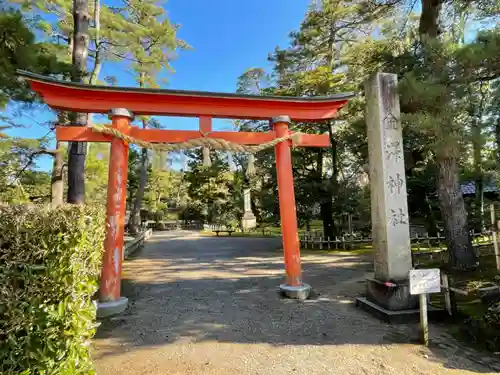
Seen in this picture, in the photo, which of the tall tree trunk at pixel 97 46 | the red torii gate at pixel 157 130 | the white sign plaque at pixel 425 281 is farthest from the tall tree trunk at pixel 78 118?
the white sign plaque at pixel 425 281

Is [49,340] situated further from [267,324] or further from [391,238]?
[391,238]

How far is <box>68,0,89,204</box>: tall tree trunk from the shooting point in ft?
21.6

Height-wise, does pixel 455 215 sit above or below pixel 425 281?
above

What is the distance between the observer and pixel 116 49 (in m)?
11.3

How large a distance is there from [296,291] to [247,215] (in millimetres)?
19859

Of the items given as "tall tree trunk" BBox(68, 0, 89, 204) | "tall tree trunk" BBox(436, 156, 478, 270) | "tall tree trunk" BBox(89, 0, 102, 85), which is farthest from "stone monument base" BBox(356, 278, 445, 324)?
"tall tree trunk" BBox(89, 0, 102, 85)

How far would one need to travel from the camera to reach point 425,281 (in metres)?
3.89

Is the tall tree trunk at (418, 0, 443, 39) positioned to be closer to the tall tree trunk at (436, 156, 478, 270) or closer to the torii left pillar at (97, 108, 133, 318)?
the tall tree trunk at (436, 156, 478, 270)

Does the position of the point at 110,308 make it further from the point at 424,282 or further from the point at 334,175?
the point at 334,175

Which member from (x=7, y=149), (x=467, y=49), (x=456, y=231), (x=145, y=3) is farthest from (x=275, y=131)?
(x=145, y=3)

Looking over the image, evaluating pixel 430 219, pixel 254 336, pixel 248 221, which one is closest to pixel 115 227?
pixel 254 336

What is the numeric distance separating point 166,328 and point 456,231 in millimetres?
6684

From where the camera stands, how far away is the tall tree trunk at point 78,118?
21.6ft

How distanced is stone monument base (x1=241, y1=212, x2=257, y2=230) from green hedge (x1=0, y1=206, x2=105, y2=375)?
2285cm
